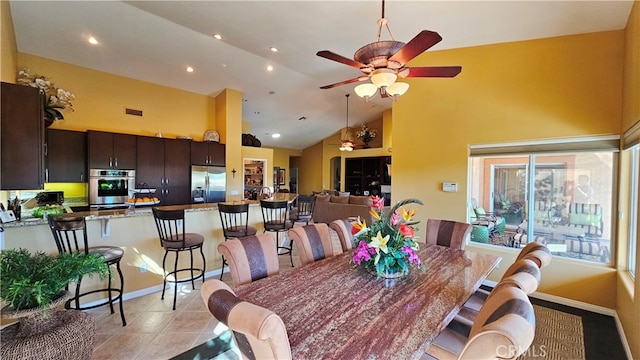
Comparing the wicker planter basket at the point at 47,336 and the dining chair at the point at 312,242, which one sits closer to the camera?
the wicker planter basket at the point at 47,336

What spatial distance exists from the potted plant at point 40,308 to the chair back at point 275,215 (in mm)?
2276

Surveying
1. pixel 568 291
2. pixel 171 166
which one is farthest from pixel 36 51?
pixel 568 291

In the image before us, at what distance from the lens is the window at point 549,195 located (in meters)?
3.14

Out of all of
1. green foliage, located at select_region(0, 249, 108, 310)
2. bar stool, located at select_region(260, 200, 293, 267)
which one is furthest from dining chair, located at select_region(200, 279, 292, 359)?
bar stool, located at select_region(260, 200, 293, 267)

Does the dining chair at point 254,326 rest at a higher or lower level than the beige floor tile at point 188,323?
higher

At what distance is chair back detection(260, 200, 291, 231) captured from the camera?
384 cm

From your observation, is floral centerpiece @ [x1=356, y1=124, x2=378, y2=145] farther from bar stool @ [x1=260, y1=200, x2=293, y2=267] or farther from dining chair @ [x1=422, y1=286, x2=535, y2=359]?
dining chair @ [x1=422, y1=286, x2=535, y2=359]

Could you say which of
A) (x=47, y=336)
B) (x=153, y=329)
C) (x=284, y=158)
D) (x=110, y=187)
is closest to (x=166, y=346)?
(x=153, y=329)

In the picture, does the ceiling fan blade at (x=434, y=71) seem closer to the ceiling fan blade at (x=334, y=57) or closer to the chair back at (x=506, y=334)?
the ceiling fan blade at (x=334, y=57)

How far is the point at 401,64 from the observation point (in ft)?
7.89

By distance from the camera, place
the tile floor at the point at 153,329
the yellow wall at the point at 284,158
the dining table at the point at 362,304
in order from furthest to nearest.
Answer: the yellow wall at the point at 284,158 < the tile floor at the point at 153,329 < the dining table at the point at 362,304

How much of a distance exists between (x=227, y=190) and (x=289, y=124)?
375 centimetres

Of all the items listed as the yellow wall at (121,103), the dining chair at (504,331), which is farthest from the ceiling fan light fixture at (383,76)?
the yellow wall at (121,103)

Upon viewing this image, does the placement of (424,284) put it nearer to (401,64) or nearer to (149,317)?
(401,64)
